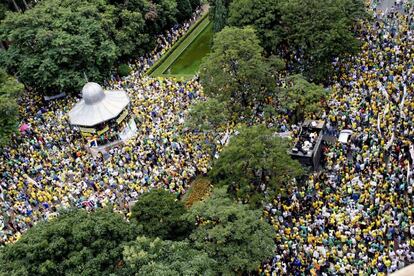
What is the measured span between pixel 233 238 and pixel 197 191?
9.77 metres

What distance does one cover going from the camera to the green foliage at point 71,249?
23.0 m

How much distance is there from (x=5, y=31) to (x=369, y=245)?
38074mm

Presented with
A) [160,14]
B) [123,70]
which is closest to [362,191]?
[123,70]

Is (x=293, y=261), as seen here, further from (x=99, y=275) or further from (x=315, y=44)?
(x=315, y=44)

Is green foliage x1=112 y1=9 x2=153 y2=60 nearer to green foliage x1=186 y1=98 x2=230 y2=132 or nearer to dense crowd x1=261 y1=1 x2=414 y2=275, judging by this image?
green foliage x1=186 y1=98 x2=230 y2=132

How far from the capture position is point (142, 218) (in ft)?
87.5

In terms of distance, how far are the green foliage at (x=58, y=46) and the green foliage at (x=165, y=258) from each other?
2566 centimetres

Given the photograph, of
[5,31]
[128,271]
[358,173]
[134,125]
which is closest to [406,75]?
[358,173]

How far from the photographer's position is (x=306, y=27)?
39.2 metres

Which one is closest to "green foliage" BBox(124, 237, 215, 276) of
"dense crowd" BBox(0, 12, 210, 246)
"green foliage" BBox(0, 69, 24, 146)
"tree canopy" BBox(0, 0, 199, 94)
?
"dense crowd" BBox(0, 12, 210, 246)

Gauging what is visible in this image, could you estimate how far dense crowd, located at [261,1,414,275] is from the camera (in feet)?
83.9

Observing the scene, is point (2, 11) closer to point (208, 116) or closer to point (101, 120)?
point (101, 120)

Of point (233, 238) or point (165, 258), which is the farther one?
point (233, 238)

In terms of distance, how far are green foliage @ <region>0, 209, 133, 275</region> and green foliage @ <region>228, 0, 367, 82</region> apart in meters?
22.0
